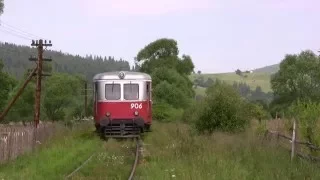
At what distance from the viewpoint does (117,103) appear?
24938 mm

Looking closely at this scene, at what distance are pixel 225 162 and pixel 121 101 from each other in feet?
38.4

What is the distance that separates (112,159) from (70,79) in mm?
83608

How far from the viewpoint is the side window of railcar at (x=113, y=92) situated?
24766 millimetres

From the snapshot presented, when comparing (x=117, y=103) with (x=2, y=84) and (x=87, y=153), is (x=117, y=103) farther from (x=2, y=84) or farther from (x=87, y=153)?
(x=2, y=84)

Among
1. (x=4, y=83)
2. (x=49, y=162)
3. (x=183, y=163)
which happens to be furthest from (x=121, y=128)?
(x=4, y=83)

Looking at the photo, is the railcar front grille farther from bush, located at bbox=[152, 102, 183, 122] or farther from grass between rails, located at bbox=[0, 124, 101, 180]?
bush, located at bbox=[152, 102, 183, 122]

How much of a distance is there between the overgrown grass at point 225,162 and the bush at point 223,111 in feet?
13.9

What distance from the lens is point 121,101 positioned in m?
24.9

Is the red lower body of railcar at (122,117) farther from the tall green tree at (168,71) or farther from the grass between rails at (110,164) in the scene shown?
the tall green tree at (168,71)

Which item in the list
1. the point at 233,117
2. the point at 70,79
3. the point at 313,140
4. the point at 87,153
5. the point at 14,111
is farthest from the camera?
the point at 70,79

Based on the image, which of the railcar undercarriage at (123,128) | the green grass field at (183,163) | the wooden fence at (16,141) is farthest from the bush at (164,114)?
the green grass field at (183,163)

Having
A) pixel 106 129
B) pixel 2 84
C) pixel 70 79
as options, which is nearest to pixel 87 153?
pixel 106 129

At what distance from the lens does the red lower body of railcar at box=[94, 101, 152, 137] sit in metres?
24.8

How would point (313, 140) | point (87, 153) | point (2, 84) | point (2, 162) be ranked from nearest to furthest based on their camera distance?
1. point (313, 140)
2. point (2, 162)
3. point (87, 153)
4. point (2, 84)
